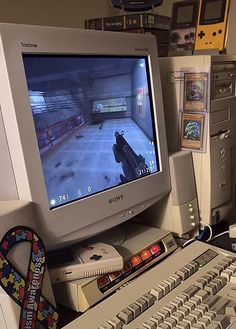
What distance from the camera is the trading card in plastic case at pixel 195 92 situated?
910 mm

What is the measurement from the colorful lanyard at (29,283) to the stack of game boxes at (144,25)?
2.49 ft

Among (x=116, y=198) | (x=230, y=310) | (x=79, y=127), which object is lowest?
(x=230, y=310)

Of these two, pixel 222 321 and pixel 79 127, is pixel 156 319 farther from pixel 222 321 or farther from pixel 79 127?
pixel 79 127

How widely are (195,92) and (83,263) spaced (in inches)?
19.6

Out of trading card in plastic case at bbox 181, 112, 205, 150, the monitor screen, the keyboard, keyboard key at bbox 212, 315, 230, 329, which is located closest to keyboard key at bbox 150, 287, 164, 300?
the keyboard

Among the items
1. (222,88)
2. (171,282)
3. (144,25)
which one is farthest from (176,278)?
(144,25)

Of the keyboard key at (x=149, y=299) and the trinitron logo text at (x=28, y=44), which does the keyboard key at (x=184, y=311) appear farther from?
the trinitron logo text at (x=28, y=44)

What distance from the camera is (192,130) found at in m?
0.95

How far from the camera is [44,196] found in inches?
24.8

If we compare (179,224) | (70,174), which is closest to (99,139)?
(70,174)

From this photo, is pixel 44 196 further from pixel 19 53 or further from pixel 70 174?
pixel 19 53

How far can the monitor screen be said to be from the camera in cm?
65

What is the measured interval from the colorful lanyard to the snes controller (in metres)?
0.06

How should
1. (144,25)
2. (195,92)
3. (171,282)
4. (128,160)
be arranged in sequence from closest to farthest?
(171,282) → (128,160) → (195,92) → (144,25)
